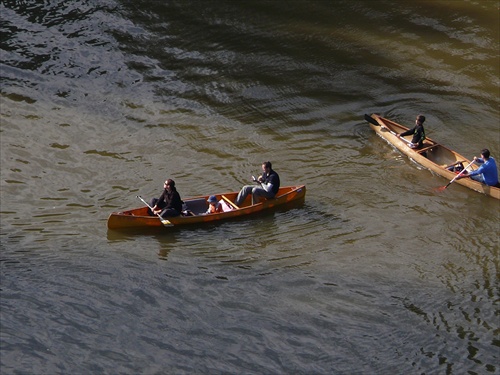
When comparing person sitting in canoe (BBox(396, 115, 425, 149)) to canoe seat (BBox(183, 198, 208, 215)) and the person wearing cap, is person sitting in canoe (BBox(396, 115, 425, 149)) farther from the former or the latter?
canoe seat (BBox(183, 198, 208, 215))

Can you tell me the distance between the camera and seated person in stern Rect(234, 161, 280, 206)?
20500 mm

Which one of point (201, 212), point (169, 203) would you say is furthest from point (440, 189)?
point (169, 203)

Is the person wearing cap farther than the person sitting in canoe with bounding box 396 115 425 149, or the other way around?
the person sitting in canoe with bounding box 396 115 425 149

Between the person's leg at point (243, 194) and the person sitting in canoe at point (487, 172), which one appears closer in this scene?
the person's leg at point (243, 194)

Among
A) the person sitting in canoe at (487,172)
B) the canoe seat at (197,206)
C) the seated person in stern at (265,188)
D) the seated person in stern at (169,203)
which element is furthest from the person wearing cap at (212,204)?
the person sitting in canoe at (487,172)

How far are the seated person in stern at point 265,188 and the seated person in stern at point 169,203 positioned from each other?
1.82 meters

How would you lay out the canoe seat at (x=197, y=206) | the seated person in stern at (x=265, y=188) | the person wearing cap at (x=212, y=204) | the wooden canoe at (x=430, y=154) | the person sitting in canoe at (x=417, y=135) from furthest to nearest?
the person sitting in canoe at (x=417, y=135)
the wooden canoe at (x=430, y=154)
the seated person in stern at (x=265, y=188)
the canoe seat at (x=197, y=206)
the person wearing cap at (x=212, y=204)

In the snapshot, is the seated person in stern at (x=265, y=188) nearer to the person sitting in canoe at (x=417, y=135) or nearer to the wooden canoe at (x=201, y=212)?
the wooden canoe at (x=201, y=212)

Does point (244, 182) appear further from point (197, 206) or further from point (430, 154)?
point (430, 154)

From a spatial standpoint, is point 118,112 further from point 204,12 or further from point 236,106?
point 204,12

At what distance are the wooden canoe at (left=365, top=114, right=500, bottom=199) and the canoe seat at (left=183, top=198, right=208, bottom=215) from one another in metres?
6.92

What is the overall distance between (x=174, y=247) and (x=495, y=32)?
17193 mm

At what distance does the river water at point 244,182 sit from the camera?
16438 millimetres

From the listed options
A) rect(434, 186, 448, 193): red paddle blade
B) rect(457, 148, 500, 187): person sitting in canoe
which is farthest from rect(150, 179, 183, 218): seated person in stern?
rect(457, 148, 500, 187): person sitting in canoe
